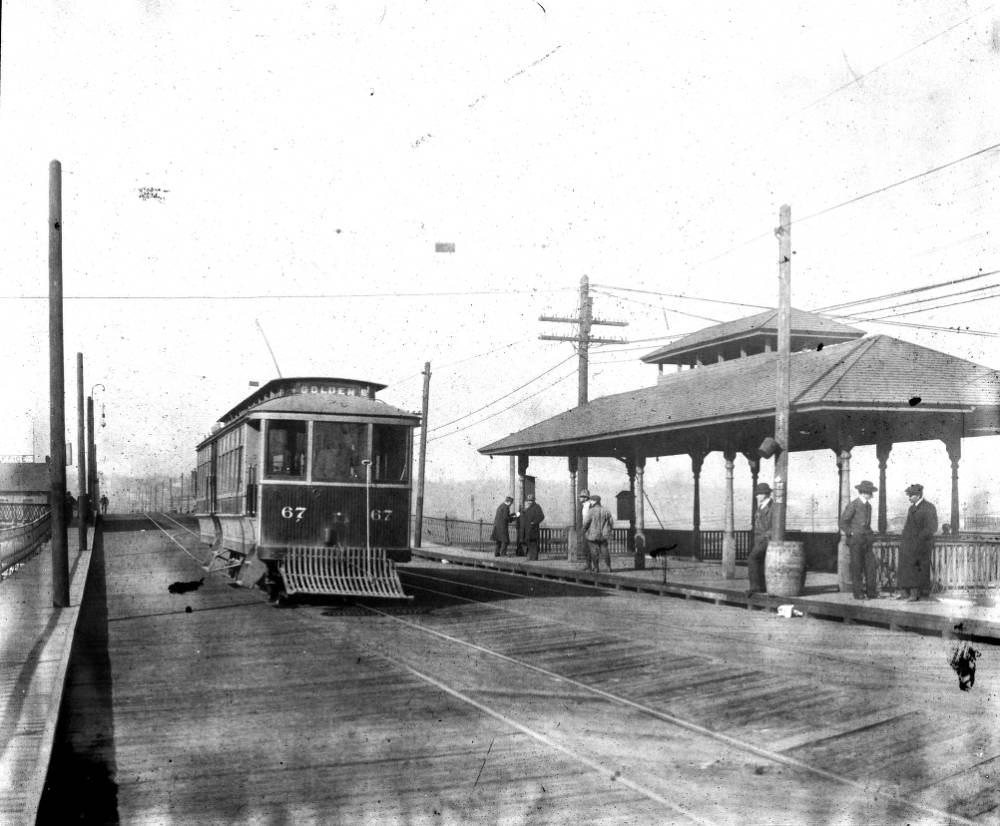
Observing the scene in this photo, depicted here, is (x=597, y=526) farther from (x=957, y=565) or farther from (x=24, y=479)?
(x=24, y=479)

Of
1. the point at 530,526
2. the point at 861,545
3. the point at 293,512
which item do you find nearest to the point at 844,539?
the point at 861,545

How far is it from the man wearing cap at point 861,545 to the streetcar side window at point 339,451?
7177 millimetres

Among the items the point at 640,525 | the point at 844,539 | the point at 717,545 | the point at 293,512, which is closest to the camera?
the point at 293,512

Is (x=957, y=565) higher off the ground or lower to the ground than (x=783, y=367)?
lower

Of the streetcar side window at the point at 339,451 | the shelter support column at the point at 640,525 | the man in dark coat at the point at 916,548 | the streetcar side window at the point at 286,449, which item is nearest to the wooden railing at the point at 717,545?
the shelter support column at the point at 640,525

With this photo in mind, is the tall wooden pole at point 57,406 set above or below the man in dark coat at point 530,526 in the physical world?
above

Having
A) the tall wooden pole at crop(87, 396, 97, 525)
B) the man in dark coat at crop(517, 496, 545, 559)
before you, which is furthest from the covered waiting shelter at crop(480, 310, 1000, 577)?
the tall wooden pole at crop(87, 396, 97, 525)

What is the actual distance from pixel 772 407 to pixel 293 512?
7.96 m

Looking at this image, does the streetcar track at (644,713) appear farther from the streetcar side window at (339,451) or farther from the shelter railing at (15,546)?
the shelter railing at (15,546)

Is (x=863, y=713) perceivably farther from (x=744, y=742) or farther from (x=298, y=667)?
(x=298, y=667)

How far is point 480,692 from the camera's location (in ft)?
25.8

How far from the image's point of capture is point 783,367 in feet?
49.1

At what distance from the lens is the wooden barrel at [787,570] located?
1458cm

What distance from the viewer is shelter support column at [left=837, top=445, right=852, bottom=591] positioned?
15.4 m
